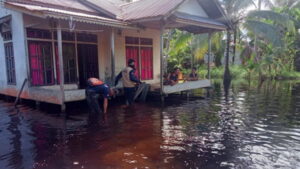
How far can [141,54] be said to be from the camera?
12906mm

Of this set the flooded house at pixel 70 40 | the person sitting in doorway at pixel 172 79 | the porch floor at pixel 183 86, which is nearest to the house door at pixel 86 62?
the flooded house at pixel 70 40

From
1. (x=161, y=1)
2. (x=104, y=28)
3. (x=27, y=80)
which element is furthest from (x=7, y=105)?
(x=161, y=1)

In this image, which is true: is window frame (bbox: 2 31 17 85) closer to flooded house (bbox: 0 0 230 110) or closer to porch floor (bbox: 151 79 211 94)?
flooded house (bbox: 0 0 230 110)

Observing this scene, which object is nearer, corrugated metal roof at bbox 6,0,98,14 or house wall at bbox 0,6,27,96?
house wall at bbox 0,6,27,96

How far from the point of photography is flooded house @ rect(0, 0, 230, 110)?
842 cm

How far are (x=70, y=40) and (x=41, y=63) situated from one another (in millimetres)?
1494

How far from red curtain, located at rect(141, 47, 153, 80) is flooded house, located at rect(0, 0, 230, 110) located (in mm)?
400

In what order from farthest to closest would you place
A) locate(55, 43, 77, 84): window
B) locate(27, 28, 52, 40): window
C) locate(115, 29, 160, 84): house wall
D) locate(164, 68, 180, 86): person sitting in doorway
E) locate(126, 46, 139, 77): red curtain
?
locate(126, 46, 139, 77): red curtain
locate(115, 29, 160, 84): house wall
locate(164, 68, 180, 86): person sitting in doorway
locate(55, 43, 77, 84): window
locate(27, 28, 52, 40): window

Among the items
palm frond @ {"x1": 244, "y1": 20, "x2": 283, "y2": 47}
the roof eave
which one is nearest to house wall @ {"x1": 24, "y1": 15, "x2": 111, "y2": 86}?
the roof eave

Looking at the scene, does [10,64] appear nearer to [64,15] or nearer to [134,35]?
[64,15]

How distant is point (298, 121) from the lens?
690 centimetres

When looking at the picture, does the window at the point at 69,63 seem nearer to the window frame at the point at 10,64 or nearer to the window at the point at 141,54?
the window frame at the point at 10,64

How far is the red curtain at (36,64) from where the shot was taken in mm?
9109

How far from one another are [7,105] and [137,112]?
17.6 feet
